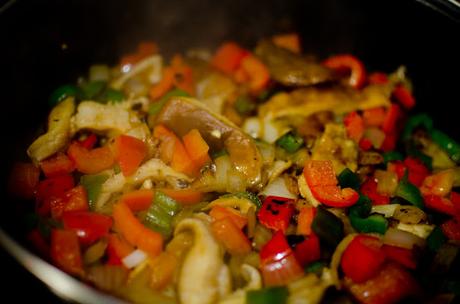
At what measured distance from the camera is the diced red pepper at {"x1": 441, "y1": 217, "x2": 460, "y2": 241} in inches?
119

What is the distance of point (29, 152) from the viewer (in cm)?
319

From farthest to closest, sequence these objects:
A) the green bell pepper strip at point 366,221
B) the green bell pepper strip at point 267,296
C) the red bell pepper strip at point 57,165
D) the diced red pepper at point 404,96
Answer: the diced red pepper at point 404,96 → the red bell pepper strip at point 57,165 → the green bell pepper strip at point 366,221 → the green bell pepper strip at point 267,296

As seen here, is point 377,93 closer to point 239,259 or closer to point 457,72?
point 457,72

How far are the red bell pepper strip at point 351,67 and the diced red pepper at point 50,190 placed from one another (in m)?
2.33

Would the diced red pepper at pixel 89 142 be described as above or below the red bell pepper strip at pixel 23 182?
above

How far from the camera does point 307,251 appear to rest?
2.76 metres

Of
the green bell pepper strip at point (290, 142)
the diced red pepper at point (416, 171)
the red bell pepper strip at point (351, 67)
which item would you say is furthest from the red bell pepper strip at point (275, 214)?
the red bell pepper strip at point (351, 67)

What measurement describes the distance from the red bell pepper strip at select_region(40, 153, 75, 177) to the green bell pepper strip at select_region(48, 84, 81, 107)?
1.92 feet

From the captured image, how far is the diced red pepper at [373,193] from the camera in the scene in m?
3.24

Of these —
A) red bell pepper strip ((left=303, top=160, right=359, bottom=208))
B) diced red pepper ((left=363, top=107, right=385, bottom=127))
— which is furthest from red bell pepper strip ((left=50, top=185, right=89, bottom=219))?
diced red pepper ((left=363, top=107, right=385, bottom=127))

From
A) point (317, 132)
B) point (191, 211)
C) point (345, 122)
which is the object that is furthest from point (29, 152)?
point (345, 122)

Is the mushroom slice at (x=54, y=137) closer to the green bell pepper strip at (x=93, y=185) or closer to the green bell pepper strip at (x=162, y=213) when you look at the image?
the green bell pepper strip at (x=93, y=185)

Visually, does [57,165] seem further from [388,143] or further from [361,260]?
[388,143]

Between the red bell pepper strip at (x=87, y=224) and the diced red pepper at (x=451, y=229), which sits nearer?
the red bell pepper strip at (x=87, y=224)
